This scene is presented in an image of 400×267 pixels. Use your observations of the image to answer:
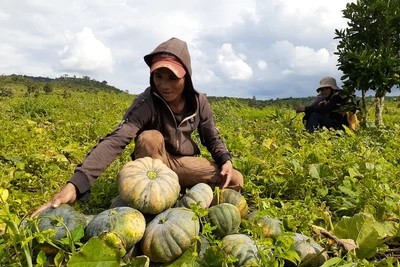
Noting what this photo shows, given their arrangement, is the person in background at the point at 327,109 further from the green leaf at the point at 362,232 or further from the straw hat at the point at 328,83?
the green leaf at the point at 362,232

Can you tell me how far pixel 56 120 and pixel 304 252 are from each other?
642cm

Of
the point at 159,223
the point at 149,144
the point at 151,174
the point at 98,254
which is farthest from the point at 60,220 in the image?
the point at 149,144

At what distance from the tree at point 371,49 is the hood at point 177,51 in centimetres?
496

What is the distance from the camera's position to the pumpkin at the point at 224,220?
8.55 ft

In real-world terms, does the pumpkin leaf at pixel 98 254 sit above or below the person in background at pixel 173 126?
below

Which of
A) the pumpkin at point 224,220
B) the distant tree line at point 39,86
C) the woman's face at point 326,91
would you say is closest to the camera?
the pumpkin at point 224,220

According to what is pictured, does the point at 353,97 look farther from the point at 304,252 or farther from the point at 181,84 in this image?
the point at 304,252

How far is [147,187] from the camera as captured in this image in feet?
8.94

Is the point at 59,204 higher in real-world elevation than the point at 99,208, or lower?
higher

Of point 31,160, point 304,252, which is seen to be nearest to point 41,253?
point 304,252

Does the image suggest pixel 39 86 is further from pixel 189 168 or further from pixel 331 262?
pixel 331 262

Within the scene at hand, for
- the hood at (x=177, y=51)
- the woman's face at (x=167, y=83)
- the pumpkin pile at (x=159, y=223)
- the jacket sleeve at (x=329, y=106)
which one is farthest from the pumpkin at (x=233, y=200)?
the jacket sleeve at (x=329, y=106)

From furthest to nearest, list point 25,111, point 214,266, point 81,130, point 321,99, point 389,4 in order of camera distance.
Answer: point 25,111, point 321,99, point 389,4, point 81,130, point 214,266

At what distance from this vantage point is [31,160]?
4277 millimetres
